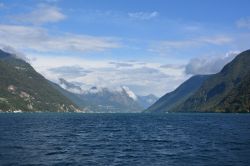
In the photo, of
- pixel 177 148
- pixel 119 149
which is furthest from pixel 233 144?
pixel 119 149

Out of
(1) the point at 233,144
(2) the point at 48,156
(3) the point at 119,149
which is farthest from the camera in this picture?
(1) the point at 233,144

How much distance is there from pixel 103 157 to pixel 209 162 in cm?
1934

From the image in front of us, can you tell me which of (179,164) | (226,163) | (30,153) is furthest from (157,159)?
(30,153)

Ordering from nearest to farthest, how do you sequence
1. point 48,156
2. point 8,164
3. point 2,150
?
point 8,164
point 48,156
point 2,150

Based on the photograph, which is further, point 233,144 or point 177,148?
point 233,144

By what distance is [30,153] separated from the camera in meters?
82.2

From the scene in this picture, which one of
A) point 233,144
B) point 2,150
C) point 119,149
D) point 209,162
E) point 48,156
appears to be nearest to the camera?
point 209,162

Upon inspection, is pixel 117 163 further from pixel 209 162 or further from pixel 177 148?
pixel 177 148

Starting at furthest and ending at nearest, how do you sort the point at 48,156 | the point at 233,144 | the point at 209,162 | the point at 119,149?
the point at 233,144 < the point at 119,149 < the point at 48,156 < the point at 209,162

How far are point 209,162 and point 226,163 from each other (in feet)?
9.74

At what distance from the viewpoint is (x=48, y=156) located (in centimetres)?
7800

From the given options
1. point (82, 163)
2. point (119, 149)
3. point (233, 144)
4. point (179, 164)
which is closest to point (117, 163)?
point (82, 163)

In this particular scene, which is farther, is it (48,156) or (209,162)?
(48,156)

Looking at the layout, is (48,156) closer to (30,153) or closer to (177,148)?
(30,153)
